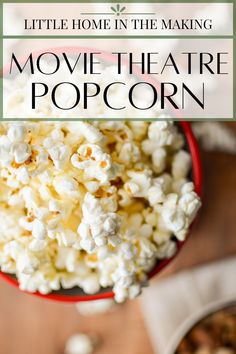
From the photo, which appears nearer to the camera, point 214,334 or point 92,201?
point 92,201

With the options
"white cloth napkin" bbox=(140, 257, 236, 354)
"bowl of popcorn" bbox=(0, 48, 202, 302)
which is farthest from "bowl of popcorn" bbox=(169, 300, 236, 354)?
"bowl of popcorn" bbox=(0, 48, 202, 302)

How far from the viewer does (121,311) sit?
1071 mm

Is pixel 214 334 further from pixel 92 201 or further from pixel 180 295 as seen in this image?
pixel 92 201

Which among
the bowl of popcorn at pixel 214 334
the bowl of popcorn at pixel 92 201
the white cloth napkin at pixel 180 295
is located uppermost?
the bowl of popcorn at pixel 92 201

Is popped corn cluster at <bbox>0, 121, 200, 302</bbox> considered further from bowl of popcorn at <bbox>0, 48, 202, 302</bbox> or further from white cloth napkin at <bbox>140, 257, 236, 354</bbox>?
white cloth napkin at <bbox>140, 257, 236, 354</bbox>

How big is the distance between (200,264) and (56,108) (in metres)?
0.49

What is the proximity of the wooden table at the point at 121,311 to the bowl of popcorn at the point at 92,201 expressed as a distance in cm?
25

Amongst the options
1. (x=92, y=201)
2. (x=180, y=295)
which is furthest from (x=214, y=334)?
(x=92, y=201)

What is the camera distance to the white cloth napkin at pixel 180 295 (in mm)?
1063

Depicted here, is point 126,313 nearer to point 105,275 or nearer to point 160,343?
point 160,343

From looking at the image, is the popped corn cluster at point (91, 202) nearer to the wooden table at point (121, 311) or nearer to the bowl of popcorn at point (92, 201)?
the bowl of popcorn at point (92, 201)

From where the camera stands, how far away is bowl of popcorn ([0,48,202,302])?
662 mm

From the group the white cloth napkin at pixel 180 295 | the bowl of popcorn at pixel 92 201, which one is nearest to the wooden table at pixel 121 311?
the white cloth napkin at pixel 180 295

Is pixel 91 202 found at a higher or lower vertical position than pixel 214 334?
higher
